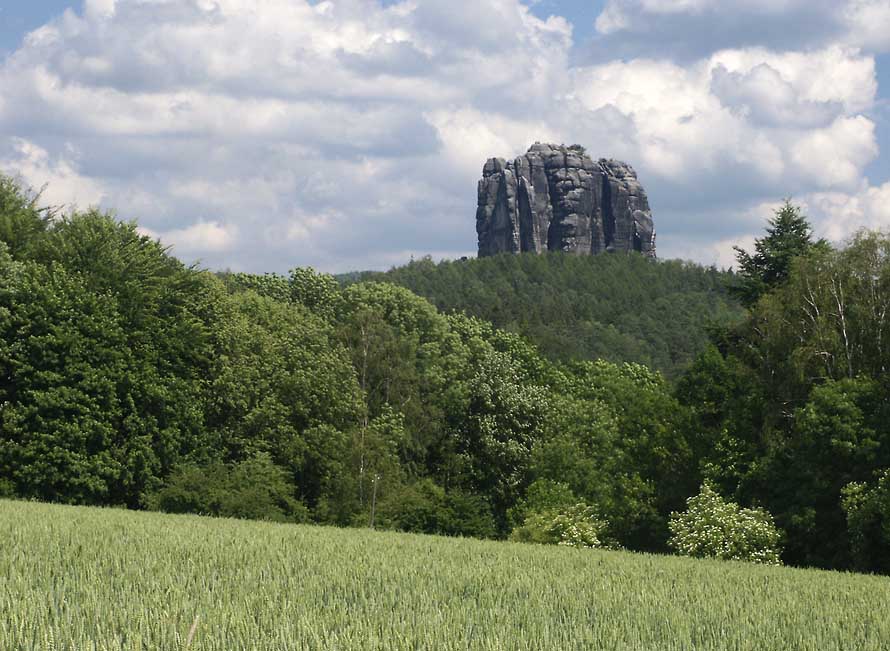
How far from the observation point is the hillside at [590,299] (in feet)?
381

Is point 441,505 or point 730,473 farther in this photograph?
point 441,505

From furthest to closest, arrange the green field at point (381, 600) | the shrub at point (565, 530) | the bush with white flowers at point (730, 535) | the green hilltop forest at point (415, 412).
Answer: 1. the shrub at point (565, 530)
2. the green hilltop forest at point (415, 412)
3. the bush with white flowers at point (730, 535)
4. the green field at point (381, 600)

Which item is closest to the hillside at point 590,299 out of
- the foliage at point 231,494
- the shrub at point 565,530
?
the shrub at point 565,530

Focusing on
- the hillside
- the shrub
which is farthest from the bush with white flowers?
the hillside

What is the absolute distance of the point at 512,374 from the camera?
198ft

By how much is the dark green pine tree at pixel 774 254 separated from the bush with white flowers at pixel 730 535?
15.8 meters

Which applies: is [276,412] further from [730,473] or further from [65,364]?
[730,473]

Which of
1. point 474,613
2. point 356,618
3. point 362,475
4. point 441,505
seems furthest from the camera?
point 362,475

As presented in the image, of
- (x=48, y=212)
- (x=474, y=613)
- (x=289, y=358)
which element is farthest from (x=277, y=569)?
(x=48, y=212)

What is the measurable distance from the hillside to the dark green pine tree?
137 feet

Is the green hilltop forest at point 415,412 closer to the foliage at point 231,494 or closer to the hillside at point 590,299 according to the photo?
the foliage at point 231,494

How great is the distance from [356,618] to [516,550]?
13.4 meters

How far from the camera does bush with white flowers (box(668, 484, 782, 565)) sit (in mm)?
32344

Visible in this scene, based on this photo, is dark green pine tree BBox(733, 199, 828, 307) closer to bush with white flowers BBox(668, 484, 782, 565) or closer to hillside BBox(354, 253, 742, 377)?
bush with white flowers BBox(668, 484, 782, 565)
